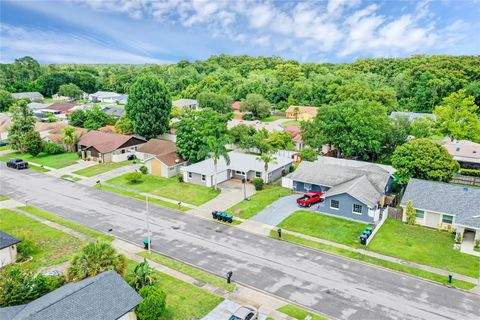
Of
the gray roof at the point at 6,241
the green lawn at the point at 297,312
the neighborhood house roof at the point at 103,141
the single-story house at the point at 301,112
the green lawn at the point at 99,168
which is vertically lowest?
the green lawn at the point at 297,312

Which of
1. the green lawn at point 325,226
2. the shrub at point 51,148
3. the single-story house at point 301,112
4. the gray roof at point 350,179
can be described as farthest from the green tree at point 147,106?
the single-story house at point 301,112

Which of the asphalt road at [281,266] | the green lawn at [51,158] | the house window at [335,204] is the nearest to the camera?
the asphalt road at [281,266]

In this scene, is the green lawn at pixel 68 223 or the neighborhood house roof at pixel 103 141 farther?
the neighborhood house roof at pixel 103 141

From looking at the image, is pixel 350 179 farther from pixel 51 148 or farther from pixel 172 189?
pixel 51 148

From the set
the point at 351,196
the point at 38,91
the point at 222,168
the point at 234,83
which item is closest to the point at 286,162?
the point at 222,168

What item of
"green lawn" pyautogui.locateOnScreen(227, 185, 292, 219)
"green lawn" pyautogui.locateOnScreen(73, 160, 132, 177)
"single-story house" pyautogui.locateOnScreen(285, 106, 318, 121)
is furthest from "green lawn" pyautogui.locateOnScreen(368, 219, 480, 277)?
"single-story house" pyautogui.locateOnScreen(285, 106, 318, 121)

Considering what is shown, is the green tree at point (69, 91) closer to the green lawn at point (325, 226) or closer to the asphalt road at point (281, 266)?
the asphalt road at point (281, 266)
